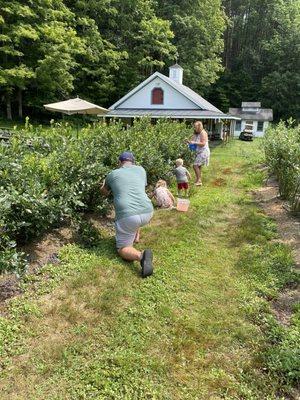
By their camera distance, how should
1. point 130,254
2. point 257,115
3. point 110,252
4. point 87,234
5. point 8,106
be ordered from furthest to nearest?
point 257,115
point 8,106
point 87,234
point 110,252
point 130,254

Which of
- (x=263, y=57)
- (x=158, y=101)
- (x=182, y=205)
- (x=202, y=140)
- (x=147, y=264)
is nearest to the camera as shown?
(x=147, y=264)

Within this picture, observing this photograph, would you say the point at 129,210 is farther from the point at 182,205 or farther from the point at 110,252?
the point at 182,205

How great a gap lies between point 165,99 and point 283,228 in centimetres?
2101

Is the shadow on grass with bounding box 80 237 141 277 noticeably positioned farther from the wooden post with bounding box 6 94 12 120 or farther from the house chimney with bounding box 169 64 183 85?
the house chimney with bounding box 169 64 183 85

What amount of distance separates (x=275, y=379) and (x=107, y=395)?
1.42m

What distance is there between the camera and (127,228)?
16.3ft

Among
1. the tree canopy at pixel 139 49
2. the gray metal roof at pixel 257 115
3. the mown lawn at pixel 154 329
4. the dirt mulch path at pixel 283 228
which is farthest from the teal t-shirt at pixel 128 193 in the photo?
the gray metal roof at pixel 257 115

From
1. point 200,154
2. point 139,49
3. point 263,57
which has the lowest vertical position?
point 200,154

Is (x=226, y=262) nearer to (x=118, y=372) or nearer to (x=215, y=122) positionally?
(x=118, y=372)

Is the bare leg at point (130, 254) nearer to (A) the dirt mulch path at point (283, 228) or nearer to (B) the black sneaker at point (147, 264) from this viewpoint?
(B) the black sneaker at point (147, 264)

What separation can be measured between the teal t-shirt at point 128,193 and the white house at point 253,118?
3556 centimetres

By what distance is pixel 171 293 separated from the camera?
4398mm

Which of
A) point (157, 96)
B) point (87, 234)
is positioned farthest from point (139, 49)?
point (87, 234)

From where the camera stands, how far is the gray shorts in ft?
16.1
